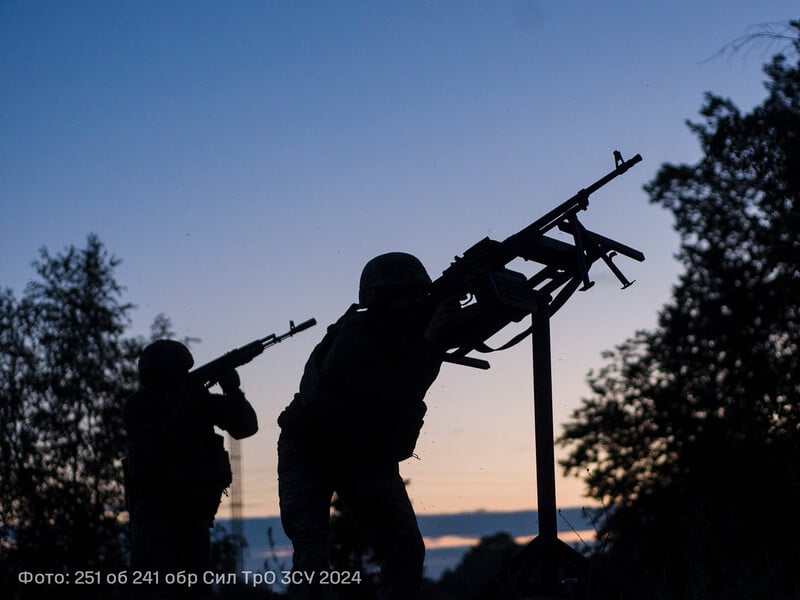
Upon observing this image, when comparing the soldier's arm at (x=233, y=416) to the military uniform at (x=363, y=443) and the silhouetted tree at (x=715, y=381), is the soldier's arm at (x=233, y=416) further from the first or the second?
the silhouetted tree at (x=715, y=381)

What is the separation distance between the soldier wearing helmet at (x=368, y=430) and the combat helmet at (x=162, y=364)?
7.39ft

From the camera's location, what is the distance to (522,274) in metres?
6.53

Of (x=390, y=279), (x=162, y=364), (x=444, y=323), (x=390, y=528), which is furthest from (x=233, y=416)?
(x=444, y=323)

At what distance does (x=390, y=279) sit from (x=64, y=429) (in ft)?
82.1

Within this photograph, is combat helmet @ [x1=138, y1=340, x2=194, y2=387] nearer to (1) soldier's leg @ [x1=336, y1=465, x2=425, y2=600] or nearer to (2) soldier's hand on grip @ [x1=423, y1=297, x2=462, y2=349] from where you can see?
(1) soldier's leg @ [x1=336, y1=465, x2=425, y2=600]

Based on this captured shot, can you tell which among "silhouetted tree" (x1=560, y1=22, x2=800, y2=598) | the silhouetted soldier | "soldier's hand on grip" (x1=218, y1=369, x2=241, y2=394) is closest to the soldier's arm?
the silhouetted soldier

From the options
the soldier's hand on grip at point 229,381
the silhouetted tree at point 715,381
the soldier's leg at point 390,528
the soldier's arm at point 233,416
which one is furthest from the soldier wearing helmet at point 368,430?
the silhouetted tree at point 715,381

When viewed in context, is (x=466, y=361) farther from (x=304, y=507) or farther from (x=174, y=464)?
(x=174, y=464)

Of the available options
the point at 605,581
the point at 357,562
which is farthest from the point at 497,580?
the point at 357,562

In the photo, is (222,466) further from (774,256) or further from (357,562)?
(357,562)

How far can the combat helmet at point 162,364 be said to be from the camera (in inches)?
334

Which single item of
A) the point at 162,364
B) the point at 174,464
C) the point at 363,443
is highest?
the point at 162,364

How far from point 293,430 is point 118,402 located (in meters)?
24.4

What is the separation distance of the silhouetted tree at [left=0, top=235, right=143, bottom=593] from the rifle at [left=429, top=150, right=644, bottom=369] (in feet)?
76.9
